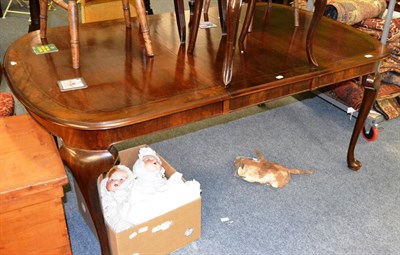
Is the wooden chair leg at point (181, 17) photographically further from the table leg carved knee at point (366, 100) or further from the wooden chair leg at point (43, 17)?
the table leg carved knee at point (366, 100)

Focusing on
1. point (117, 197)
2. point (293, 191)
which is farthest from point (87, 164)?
point (293, 191)

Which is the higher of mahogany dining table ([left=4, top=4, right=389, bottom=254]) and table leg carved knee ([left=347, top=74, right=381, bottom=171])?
mahogany dining table ([left=4, top=4, right=389, bottom=254])

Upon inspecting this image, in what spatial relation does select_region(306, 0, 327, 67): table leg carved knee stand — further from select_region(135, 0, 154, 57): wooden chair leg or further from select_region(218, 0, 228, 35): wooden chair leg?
select_region(135, 0, 154, 57): wooden chair leg

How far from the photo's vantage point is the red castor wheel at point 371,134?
236 centimetres

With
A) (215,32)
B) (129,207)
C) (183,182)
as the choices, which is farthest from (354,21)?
(129,207)

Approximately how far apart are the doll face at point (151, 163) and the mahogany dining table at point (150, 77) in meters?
0.32

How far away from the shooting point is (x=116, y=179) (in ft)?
5.32

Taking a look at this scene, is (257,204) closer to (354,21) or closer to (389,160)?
(389,160)

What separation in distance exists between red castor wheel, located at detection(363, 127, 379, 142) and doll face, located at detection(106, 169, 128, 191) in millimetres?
1504

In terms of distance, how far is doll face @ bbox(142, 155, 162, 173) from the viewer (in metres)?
1.62

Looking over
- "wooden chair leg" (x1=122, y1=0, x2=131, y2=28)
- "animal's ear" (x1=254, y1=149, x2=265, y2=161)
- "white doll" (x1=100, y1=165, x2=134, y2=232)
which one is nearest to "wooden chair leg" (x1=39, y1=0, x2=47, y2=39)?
"wooden chair leg" (x1=122, y1=0, x2=131, y2=28)

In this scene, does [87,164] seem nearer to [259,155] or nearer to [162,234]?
[162,234]

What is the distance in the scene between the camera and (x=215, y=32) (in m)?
1.92

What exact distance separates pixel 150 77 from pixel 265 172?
2.87 feet
